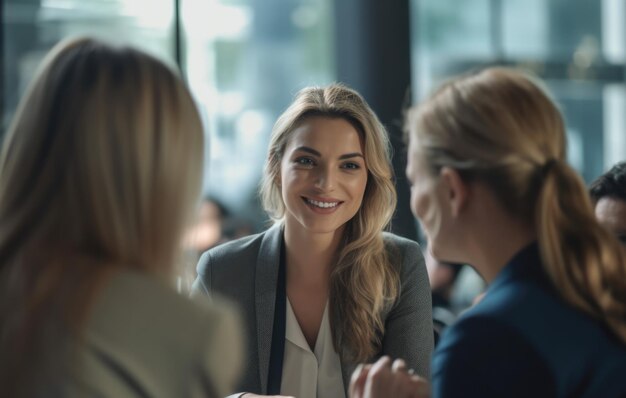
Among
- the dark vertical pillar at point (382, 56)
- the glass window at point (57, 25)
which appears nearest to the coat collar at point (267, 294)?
the dark vertical pillar at point (382, 56)

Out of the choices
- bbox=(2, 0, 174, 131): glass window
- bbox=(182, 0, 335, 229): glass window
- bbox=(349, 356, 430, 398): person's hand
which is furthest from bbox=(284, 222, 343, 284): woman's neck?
bbox=(182, 0, 335, 229): glass window

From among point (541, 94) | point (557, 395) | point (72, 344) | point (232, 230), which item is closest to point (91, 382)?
point (72, 344)

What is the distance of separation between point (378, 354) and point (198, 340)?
1.39 metres

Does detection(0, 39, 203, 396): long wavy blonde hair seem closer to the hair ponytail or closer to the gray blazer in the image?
the hair ponytail

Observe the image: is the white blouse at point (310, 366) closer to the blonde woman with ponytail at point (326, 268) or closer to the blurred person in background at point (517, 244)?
the blonde woman with ponytail at point (326, 268)

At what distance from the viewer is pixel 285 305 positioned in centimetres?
258

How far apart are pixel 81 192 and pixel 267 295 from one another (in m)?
1.41

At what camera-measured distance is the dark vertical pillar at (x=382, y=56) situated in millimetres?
5102

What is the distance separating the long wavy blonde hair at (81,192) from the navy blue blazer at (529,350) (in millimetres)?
471

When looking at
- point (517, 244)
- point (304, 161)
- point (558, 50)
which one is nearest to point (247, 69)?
point (558, 50)

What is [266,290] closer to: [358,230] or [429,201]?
[358,230]

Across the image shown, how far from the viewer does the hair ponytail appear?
1483 millimetres

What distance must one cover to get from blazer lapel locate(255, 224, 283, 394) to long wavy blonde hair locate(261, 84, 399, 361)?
130 millimetres

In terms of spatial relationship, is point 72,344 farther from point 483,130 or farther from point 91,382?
point 483,130
